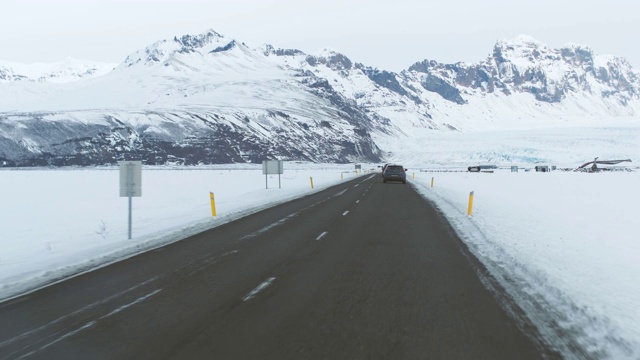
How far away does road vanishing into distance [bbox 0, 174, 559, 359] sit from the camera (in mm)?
5105

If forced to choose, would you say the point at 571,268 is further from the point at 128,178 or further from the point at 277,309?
the point at 128,178

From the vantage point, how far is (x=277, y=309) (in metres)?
6.46

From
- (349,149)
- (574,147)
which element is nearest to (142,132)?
(349,149)

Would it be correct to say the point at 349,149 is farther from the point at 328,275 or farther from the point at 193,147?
the point at 328,275

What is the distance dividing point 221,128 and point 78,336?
163214 millimetres

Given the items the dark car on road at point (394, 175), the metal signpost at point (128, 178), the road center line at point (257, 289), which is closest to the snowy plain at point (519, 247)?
the metal signpost at point (128, 178)

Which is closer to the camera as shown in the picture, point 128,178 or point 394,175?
point 128,178

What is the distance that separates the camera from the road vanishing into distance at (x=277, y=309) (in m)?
5.11

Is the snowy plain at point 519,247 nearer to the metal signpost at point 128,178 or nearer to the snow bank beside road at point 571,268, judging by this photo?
the snow bank beside road at point 571,268

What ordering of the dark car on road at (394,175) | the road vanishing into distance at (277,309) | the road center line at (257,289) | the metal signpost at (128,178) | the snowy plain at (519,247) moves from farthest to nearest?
the dark car on road at (394,175), the metal signpost at (128,178), the road center line at (257,289), the snowy plain at (519,247), the road vanishing into distance at (277,309)

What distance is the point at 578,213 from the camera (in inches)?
760

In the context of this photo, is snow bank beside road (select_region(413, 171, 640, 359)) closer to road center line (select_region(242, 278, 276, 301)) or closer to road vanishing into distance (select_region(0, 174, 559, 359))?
road vanishing into distance (select_region(0, 174, 559, 359))

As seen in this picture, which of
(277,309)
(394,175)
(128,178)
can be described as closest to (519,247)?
(277,309)

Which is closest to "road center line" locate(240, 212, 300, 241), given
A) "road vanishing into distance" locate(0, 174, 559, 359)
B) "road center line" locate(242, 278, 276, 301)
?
"road vanishing into distance" locate(0, 174, 559, 359)
